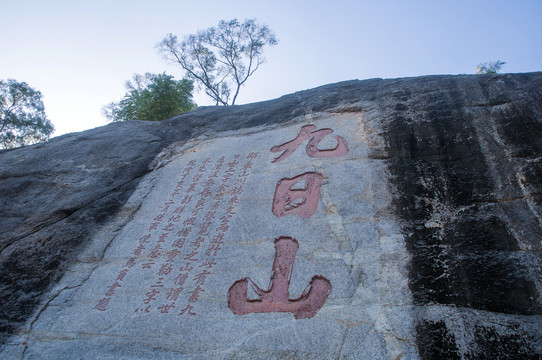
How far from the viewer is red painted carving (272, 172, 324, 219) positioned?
10.5ft

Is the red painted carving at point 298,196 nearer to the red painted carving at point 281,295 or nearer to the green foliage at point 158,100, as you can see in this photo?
the red painted carving at point 281,295

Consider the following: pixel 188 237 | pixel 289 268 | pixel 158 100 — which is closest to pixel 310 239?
pixel 289 268

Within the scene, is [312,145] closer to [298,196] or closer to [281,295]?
[298,196]

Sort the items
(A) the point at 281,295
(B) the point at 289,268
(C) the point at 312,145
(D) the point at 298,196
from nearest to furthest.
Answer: (A) the point at 281,295 < (B) the point at 289,268 < (D) the point at 298,196 < (C) the point at 312,145

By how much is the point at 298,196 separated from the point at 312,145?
820 mm

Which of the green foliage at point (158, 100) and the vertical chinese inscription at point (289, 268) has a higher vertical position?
the green foliage at point (158, 100)

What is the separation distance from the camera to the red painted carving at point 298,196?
10.5 feet

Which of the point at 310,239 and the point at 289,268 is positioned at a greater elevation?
the point at 310,239

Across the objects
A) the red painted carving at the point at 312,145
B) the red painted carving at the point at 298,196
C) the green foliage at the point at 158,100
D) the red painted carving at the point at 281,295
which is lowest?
the red painted carving at the point at 281,295

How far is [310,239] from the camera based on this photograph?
2.89 meters

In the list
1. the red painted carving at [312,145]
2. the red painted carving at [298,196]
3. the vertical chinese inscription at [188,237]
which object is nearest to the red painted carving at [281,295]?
the vertical chinese inscription at [188,237]

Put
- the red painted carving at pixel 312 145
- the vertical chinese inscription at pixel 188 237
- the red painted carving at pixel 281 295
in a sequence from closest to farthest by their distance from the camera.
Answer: the red painted carving at pixel 281 295 < the vertical chinese inscription at pixel 188 237 < the red painted carving at pixel 312 145

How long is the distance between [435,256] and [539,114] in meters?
1.87

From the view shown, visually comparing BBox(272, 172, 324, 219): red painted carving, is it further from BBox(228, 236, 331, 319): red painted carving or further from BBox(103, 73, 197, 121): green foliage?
BBox(103, 73, 197, 121): green foliage
